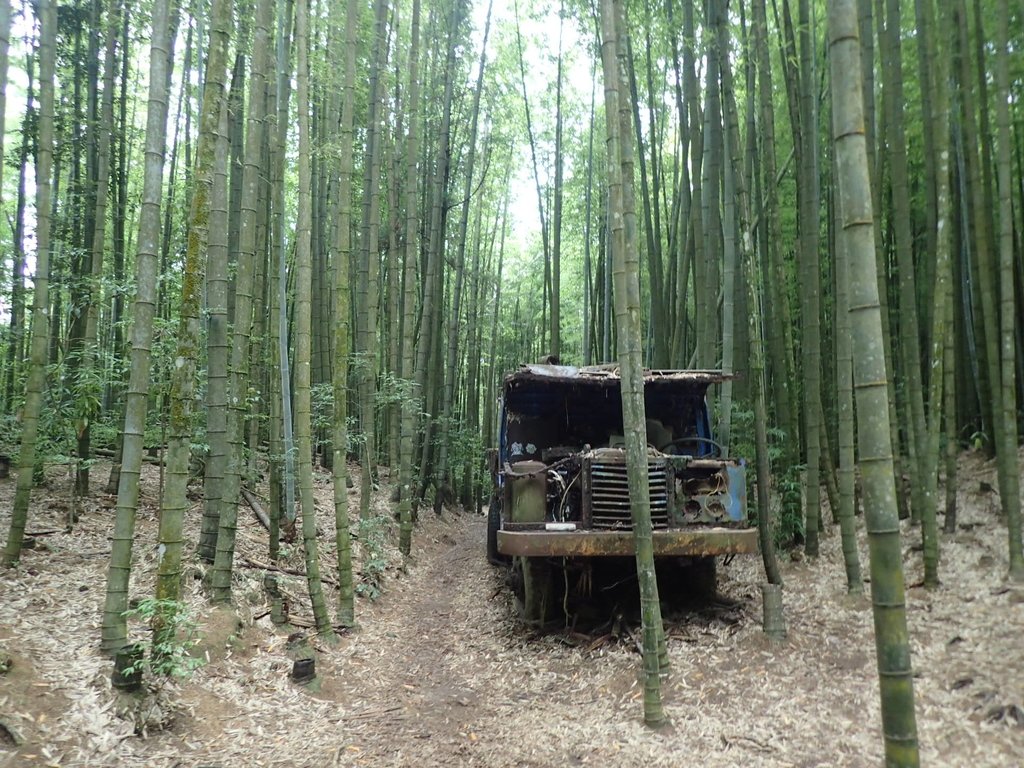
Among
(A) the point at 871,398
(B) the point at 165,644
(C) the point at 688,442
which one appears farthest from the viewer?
(C) the point at 688,442

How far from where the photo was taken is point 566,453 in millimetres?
5137

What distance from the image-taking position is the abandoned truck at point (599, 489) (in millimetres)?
4211

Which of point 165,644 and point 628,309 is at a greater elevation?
point 628,309

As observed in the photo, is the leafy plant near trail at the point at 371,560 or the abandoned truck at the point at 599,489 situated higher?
the abandoned truck at the point at 599,489

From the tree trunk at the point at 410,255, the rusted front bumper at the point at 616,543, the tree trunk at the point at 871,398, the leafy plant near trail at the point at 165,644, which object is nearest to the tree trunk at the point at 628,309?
the rusted front bumper at the point at 616,543

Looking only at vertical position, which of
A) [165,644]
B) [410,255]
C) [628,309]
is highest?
[410,255]

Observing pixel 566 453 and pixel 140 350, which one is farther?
pixel 566 453

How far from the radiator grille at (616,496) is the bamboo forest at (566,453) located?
2cm

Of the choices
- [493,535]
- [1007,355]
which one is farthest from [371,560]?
[1007,355]

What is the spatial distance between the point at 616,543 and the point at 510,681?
1.02 meters

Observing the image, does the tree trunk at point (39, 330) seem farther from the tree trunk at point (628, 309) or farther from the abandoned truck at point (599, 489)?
the tree trunk at point (628, 309)

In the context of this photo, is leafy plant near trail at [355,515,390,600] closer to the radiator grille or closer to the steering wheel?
the radiator grille

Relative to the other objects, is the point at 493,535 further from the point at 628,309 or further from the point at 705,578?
the point at 628,309

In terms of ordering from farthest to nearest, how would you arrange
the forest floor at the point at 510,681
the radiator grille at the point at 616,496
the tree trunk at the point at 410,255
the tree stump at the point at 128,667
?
the tree trunk at the point at 410,255 < the radiator grille at the point at 616,496 < the tree stump at the point at 128,667 < the forest floor at the point at 510,681
